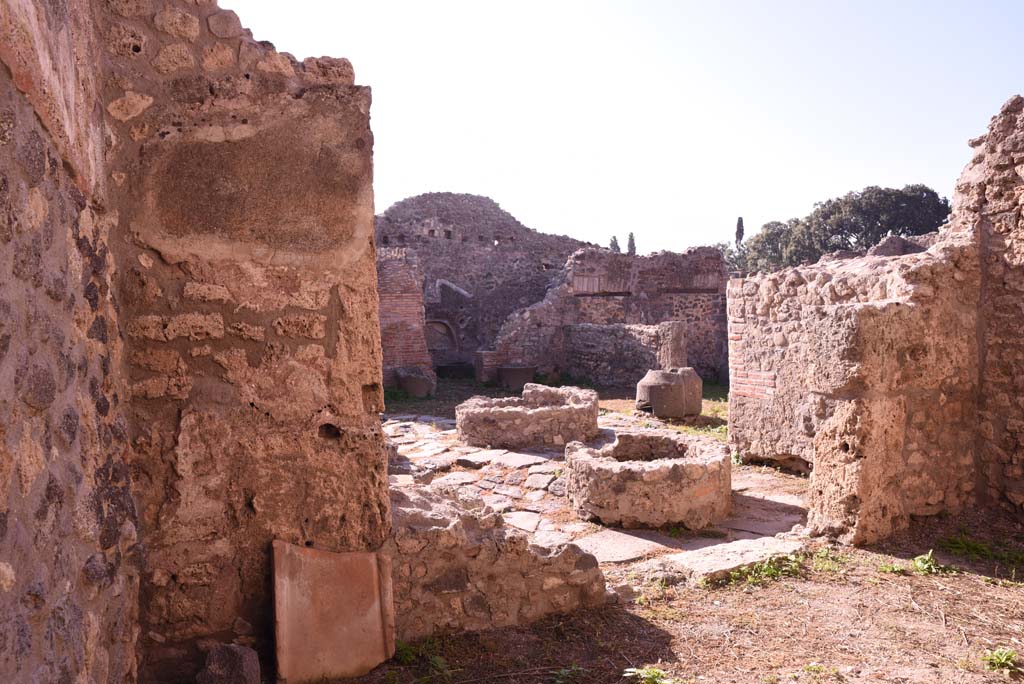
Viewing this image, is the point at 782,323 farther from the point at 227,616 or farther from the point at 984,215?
the point at 227,616

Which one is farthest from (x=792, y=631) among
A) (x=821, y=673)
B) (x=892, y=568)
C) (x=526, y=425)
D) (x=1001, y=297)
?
(x=526, y=425)

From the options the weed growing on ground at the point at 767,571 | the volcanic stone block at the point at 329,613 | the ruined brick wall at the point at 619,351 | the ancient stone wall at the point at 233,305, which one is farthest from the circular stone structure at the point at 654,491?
the ruined brick wall at the point at 619,351

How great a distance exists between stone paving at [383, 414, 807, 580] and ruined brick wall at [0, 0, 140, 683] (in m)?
2.03

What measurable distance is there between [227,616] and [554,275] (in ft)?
67.2

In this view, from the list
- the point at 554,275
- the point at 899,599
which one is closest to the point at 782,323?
the point at 899,599

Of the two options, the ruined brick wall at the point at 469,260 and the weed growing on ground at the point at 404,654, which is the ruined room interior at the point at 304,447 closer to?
the weed growing on ground at the point at 404,654

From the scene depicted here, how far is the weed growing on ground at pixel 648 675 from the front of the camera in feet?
9.71

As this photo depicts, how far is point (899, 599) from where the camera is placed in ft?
13.4

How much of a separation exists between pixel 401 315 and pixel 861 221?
32.3m

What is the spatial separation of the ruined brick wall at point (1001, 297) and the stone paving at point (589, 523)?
65.5 inches

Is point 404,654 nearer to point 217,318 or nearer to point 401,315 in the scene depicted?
point 217,318

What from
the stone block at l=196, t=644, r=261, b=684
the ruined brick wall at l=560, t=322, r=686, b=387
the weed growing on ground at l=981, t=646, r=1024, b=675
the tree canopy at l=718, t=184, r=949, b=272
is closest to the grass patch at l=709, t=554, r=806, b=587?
the weed growing on ground at l=981, t=646, r=1024, b=675

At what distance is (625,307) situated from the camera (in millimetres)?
21016

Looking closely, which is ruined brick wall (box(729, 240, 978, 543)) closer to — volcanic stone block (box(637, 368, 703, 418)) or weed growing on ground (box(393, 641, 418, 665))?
weed growing on ground (box(393, 641, 418, 665))
